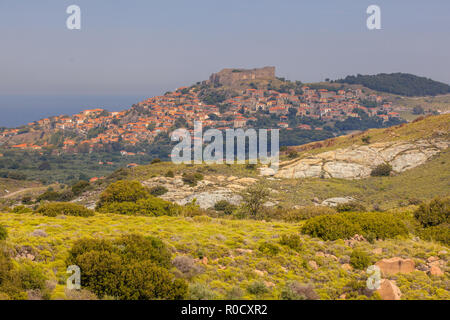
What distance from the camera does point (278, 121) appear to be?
19112 cm

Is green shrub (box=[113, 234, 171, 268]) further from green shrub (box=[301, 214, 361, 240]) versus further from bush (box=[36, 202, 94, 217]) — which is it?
bush (box=[36, 202, 94, 217])

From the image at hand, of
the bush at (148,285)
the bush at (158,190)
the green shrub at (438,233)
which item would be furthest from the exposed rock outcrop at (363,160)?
the bush at (148,285)

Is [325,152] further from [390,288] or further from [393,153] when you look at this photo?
[390,288]

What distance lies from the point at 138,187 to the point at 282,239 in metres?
12.9

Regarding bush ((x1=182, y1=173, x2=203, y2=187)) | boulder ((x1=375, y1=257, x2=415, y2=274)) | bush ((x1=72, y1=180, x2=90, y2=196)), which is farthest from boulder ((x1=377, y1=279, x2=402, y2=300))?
bush ((x1=72, y1=180, x2=90, y2=196))

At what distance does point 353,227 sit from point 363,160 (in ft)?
97.3

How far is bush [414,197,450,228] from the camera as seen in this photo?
647 inches

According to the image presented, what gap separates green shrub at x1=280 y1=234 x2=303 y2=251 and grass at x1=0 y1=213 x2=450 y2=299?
0.39ft

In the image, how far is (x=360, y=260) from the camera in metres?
11.5

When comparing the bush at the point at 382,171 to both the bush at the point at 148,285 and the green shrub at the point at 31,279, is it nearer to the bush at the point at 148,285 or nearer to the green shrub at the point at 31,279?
the bush at the point at 148,285

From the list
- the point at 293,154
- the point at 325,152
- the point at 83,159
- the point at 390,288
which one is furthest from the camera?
the point at 83,159

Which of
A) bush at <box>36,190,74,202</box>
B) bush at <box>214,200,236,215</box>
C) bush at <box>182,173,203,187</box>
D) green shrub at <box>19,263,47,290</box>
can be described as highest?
green shrub at <box>19,263,47,290</box>
